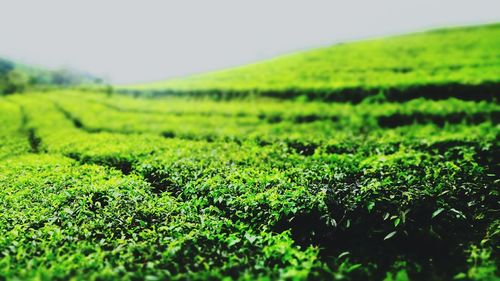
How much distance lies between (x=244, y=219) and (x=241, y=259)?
181 cm

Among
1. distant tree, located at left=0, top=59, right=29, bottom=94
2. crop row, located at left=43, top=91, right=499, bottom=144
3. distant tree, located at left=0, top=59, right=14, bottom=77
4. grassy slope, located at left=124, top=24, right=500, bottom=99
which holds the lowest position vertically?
crop row, located at left=43, top=91, right=499, bottom=144

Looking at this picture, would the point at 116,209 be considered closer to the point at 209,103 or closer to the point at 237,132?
the point at 237,132

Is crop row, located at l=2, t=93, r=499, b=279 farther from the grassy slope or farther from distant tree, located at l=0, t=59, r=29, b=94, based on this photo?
distant tree, located at l=0, t=59, r=29, b=94

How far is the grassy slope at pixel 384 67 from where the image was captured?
21.4 m

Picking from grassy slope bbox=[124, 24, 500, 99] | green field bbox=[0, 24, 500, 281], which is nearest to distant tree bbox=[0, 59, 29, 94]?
grassy slope bbox=[124, 24, 500, 99]

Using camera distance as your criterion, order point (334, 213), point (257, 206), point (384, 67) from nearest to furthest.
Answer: point (334, 213), point (257, 206), point (384, 67)

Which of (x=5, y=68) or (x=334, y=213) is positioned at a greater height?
(x=5, y=68)

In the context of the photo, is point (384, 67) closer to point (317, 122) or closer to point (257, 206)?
point (317, 122)

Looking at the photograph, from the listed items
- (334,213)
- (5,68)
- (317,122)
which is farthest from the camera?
(5,68)

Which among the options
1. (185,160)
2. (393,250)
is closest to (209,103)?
(185,160)

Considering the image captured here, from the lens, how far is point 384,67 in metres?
26.3

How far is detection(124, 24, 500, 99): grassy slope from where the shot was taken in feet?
70.2

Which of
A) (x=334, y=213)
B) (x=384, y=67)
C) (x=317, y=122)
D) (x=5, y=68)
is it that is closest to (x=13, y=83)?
(x=5, y=68)

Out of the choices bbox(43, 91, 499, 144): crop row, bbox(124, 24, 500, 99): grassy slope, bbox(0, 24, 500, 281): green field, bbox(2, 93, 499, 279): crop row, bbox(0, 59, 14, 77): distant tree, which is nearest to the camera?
bbox(0, 24, 500, 281): green field
